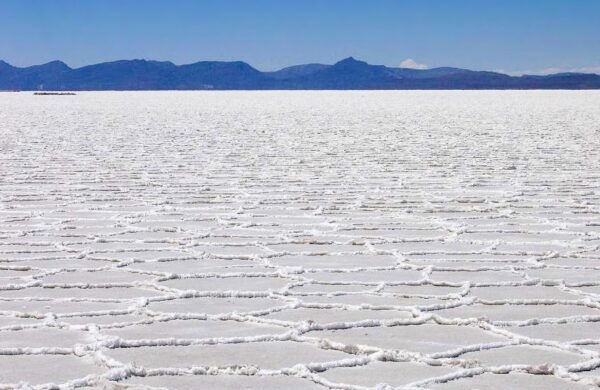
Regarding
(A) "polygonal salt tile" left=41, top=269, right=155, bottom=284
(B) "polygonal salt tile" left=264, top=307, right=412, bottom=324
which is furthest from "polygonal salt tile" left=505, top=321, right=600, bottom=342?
(A) "polygonal salt tile" left=41, top=269, right=155, bottom=284

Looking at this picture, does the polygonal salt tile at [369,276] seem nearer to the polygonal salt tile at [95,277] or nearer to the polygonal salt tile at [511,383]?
the polygonal salt tile at [95,277]

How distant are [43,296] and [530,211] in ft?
7.80

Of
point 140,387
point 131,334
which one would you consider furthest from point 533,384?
point 131,334

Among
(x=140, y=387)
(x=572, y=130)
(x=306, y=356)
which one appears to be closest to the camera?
(x=140, y=387)

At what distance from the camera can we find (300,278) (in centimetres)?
285

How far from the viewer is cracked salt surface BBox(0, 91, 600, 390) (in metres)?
1.96

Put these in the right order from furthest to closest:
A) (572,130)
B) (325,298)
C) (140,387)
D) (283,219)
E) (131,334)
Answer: (572,130) < (283,219) < (325,298) < (131,334) < (140,387)

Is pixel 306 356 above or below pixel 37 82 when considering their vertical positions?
above

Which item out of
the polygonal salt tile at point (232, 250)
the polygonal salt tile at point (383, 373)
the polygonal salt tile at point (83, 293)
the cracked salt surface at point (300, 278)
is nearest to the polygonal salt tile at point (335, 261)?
the cracked salt surface at point (300, 278)

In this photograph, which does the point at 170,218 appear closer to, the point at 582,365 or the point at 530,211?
the point at 530,211

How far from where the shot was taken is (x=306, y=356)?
2.04 metres

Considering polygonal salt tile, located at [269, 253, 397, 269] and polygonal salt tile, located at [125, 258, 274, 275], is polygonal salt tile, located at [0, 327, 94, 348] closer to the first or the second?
polygonal salt tile, located at [125, 258, 274, 275]

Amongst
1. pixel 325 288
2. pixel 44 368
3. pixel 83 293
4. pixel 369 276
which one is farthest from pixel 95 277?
pixel 44 368

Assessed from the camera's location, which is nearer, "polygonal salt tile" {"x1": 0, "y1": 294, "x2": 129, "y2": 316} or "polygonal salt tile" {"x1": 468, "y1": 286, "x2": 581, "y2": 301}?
"polygonal salt tile" {"x1": 0, "y1": 294, "x2": 129, "y2": 316}
